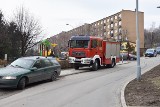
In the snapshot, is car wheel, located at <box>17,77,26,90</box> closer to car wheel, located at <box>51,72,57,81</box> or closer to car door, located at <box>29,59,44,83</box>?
car door, located at <box>29,59,44,83</box>

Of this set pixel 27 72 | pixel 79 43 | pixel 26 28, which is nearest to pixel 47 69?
pixel 27 72

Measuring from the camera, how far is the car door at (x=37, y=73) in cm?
1582

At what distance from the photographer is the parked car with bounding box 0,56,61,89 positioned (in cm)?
1423

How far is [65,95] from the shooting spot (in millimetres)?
12883

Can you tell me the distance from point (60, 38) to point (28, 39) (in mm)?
43418

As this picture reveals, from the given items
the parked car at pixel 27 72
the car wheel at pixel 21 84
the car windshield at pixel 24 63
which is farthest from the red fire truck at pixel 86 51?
the car wheel at pixel 21 84

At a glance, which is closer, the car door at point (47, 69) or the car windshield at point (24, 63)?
the car windshield at point (24, 63)

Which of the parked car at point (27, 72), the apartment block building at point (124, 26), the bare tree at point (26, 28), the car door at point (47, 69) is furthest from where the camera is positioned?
the apartment block building at point (124, 26)

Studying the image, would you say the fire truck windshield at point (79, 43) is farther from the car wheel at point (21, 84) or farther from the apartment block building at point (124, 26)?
the apartment block building at point (124, 26)

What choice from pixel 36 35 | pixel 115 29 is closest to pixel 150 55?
pixel 36 35

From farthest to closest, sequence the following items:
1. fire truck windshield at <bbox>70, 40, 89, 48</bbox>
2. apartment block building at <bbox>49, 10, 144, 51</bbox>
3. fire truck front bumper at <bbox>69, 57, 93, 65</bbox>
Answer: apartment block building at <bbox>49, 10, 144, 51</bbox> < fire truck windshield at <bbox>70, 40, 89, 48</bbox> < fire truck front bumper at <bbox>69, 57, 93, 65</bbox>

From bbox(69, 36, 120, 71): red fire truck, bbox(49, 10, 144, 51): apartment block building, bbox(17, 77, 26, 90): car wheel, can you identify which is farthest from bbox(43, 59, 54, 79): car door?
bbox(49, 10, 144, 51): apartment block building

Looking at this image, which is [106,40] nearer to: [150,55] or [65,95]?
[65,95]

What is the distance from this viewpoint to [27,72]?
50.3ft
